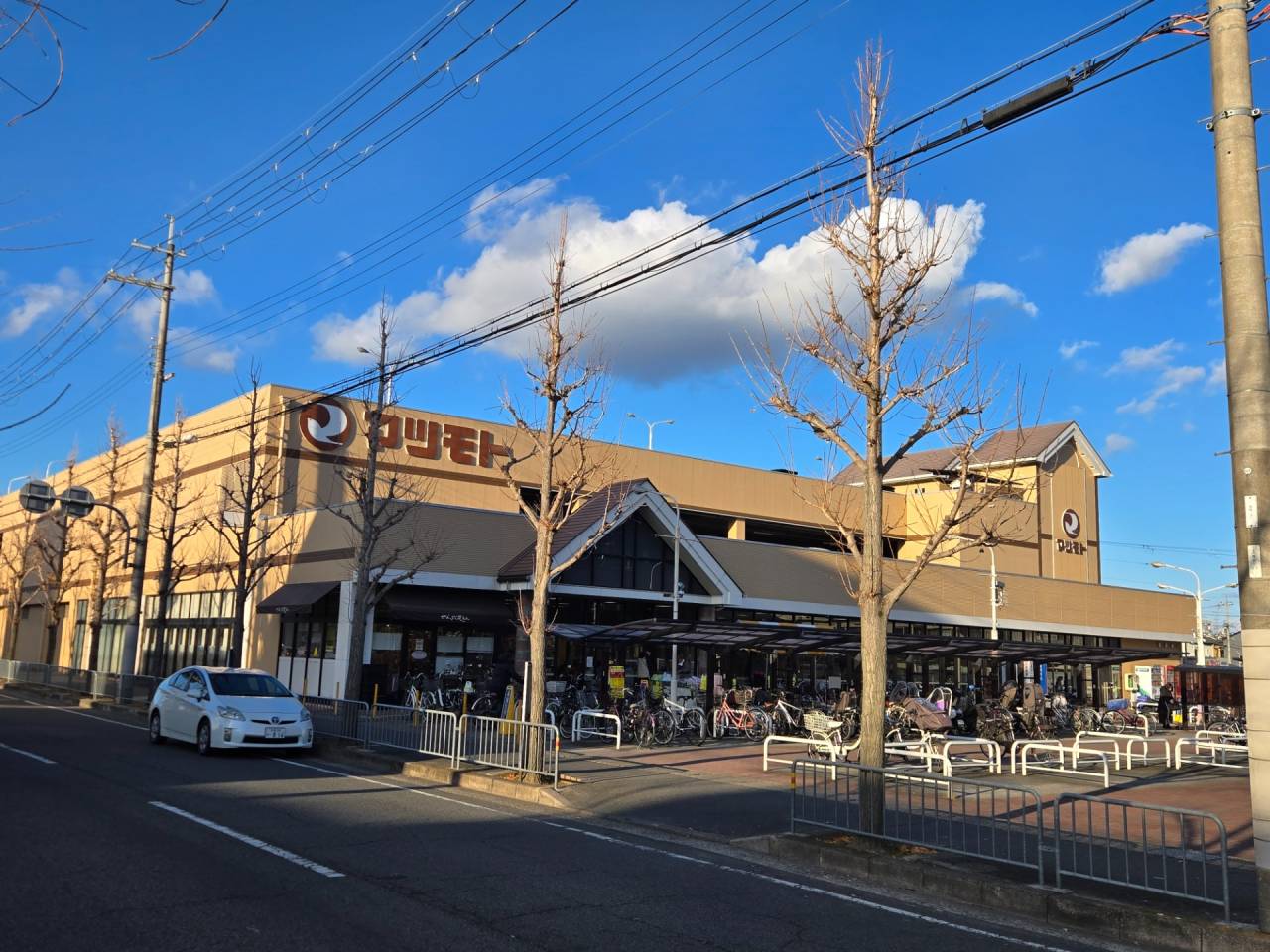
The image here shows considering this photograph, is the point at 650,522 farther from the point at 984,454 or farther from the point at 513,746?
the point at 984,454

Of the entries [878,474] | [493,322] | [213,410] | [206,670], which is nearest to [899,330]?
[878,474]

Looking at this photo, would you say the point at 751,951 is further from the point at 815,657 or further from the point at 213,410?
the point at 213,410

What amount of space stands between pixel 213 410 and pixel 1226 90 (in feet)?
125

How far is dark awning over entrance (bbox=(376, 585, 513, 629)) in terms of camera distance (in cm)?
2880

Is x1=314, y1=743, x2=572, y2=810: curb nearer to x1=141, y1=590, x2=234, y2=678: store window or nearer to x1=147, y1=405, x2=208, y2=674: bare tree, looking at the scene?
x1=147, y1=405, x2=208, y2=674: bare tree

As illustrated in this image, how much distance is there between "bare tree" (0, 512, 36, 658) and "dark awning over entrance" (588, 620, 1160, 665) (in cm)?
3895

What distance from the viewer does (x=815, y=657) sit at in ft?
123

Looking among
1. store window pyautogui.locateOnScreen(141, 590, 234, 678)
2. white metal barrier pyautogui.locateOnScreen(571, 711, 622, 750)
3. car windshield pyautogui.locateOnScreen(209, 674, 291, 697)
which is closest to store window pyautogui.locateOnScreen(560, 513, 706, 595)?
white metal barrier pyautogui.locateOnScreen(571, 711, 622, 750)

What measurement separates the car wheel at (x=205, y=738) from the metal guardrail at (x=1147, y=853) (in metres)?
13.3

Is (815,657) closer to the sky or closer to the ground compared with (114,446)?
closer to the ground

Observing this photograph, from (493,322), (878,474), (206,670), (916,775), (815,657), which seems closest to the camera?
(916,775)

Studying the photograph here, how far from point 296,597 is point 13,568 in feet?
102

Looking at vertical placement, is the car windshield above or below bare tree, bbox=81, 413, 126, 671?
below

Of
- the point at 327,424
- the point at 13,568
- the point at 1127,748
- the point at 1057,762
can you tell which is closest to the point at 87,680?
the point at 327,424
